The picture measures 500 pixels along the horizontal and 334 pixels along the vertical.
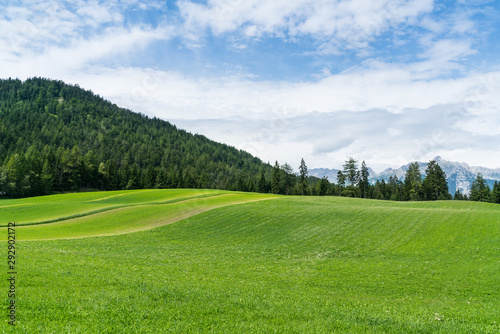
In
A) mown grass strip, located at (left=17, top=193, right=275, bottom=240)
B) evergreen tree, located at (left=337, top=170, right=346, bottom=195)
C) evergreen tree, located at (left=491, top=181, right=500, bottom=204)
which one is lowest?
mown grass strip, located at (left=17, top=193, right=275, bottom=240)

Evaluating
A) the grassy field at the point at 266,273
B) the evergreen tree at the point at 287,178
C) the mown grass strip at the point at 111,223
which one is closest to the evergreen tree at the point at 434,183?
the evergreen tree at the point at 287,178

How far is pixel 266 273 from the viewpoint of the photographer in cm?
1919

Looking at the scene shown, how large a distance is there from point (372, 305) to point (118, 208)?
160 ft

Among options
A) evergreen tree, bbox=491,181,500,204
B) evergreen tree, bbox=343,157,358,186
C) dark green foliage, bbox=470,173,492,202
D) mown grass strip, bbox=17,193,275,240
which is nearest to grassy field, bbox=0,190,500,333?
mown grass strip, bbox=17,193,275,240

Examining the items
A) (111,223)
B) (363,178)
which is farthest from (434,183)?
(111,223)

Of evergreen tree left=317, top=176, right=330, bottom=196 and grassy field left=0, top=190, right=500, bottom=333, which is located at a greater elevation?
evergreen tree left=317, top=176, right=330, bottom=196

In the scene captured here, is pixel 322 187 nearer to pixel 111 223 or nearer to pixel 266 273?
pixel 111 223

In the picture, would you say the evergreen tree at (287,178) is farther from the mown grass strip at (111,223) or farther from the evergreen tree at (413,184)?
the mown grass strip at (111,223)

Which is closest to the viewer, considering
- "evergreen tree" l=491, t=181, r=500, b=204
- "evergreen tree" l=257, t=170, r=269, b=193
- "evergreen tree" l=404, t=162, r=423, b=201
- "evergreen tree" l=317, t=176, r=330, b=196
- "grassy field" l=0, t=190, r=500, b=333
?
"grassy field" l=0, t=190, r=500, b=333

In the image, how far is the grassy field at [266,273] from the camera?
29.7ft

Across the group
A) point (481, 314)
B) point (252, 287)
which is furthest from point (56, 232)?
point (481, 314)

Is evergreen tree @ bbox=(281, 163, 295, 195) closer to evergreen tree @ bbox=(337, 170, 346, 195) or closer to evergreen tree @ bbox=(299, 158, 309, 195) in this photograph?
evergreen tree @ bbox=(299, 158, 309, 195)

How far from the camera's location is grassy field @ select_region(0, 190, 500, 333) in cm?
905

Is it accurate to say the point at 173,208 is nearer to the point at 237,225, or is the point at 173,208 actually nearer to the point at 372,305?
the point at 237,225
